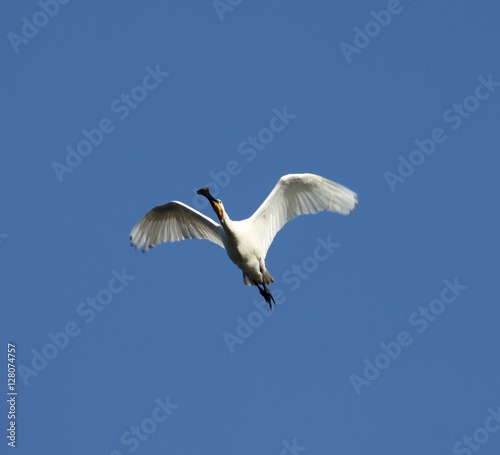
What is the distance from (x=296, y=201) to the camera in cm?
2153

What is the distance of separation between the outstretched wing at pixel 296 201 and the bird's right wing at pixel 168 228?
1.29 m

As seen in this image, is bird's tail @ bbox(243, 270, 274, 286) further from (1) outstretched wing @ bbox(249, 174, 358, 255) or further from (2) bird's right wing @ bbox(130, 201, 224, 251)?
(2) bird's right wing @ bbox(130, 201, 224, 251)

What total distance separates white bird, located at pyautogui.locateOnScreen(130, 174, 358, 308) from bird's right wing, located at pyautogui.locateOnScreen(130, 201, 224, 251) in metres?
0.05

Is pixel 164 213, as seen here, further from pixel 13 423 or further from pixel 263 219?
pixel 13 423

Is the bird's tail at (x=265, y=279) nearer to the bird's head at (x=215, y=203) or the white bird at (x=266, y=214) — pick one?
the white bird at (x=266, y=214)

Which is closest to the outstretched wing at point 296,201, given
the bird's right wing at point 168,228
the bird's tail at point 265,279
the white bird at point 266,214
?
the white bird at point 266,214

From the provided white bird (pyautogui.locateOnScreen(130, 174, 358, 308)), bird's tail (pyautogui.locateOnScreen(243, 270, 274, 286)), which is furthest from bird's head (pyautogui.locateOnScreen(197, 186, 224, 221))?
bird's tail (pyautogui.locateOnScreen(243, 270, 274, 286))

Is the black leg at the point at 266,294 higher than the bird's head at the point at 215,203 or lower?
lower

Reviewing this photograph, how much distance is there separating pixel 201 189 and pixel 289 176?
1865 mm

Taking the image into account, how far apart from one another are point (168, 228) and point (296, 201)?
3.10m

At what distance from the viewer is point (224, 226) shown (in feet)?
68.5

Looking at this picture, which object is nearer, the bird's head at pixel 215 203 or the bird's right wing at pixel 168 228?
the bird's head at pixel 215 203

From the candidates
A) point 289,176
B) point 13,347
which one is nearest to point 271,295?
point 289,176

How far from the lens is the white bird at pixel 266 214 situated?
68.8ft
